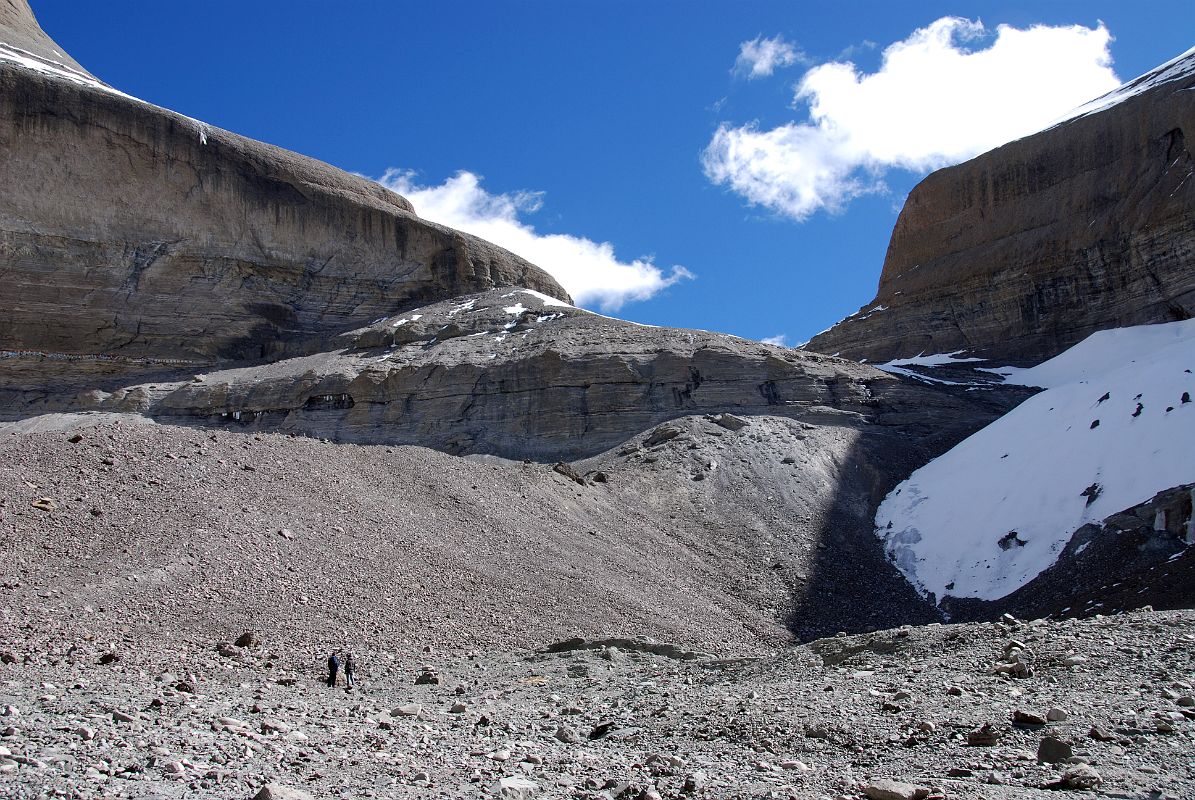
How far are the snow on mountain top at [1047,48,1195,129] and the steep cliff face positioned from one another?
36.8 m

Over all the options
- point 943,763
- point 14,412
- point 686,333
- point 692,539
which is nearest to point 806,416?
point 686,333

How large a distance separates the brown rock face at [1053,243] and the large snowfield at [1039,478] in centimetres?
1610

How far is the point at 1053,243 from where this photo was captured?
169 feet

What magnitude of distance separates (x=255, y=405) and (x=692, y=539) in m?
20.3

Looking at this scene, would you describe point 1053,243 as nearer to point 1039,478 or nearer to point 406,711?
point 1039,478

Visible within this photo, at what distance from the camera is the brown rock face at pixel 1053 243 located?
46156 millimetres

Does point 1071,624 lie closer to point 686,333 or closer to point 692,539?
point 692,539

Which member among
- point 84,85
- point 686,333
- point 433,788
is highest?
point 84,85

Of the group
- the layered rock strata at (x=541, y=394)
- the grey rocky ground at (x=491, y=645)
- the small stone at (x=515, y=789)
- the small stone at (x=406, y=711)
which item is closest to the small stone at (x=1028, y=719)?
the grey rocky ground at (x=491, y=645)

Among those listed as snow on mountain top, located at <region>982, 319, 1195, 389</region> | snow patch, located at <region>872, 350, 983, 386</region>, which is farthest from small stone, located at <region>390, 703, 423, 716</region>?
snow on mountain top, located at <region>982, 319, 1195, 389</region>

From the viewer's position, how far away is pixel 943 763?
26.4 feet

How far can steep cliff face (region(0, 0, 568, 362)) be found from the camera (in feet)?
133

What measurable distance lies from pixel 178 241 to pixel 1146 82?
188ft

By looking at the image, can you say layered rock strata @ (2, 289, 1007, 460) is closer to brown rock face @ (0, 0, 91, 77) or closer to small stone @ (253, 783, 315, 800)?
brown rock face @ (0, 0, 91, 77)
